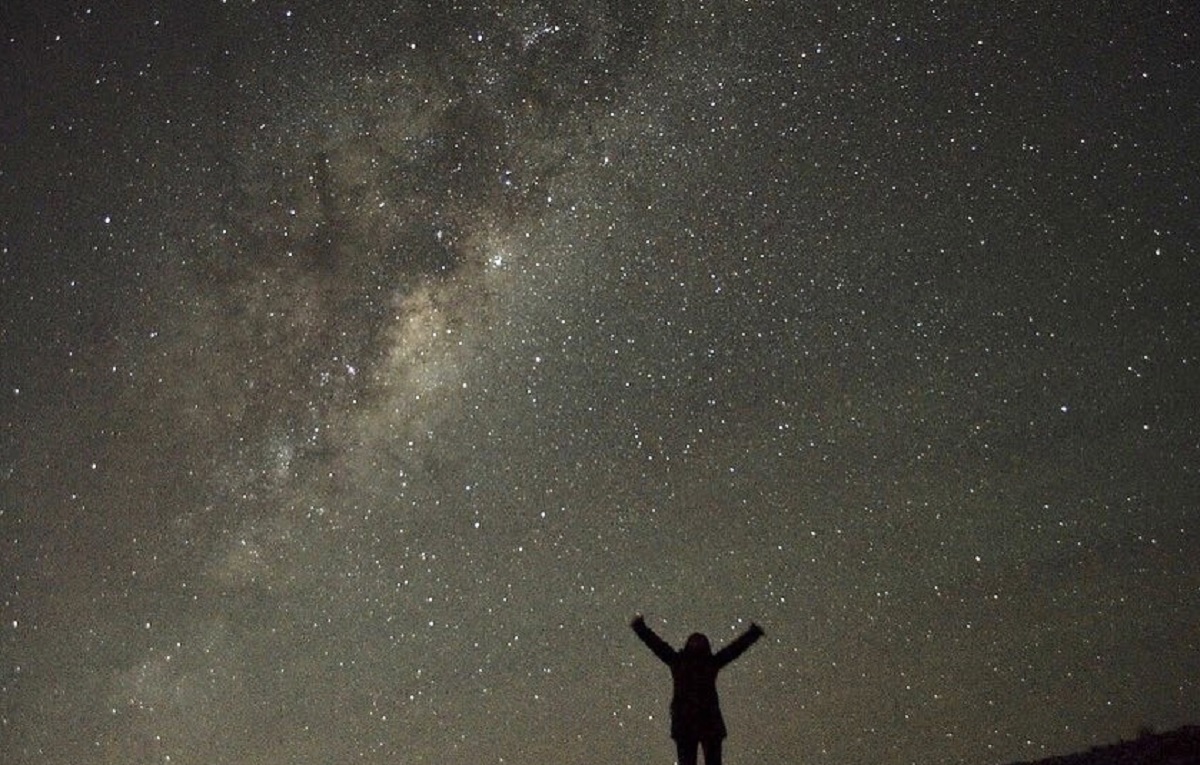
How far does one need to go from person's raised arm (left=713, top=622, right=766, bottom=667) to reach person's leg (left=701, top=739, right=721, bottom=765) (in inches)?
19.1

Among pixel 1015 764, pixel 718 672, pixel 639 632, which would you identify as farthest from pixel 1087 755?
pixel 639 632

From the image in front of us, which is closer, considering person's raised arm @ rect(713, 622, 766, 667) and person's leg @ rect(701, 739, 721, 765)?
person's leg @ rect(701, 739, 721, 765)

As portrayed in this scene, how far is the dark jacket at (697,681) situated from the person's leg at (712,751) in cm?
4

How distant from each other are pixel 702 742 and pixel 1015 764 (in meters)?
3.01

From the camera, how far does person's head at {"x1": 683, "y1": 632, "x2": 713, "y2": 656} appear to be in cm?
677

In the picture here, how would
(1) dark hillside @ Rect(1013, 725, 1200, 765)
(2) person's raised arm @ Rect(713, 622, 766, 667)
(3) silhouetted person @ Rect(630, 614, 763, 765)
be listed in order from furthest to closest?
(2) person's raised arm @ Rect(713, 622, 766, 667)
(3) silhouetted person @ Rect(630, 614, 763, 765)
(1) dark hillside @ Rect(1013, 725, 1200, 765)

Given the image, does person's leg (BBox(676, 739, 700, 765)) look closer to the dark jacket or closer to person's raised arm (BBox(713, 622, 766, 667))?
the dark jacket

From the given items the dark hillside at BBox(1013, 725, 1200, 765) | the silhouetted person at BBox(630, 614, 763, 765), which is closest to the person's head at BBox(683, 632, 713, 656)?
the silhouetted person at BBox(630, 614, 763, 765)

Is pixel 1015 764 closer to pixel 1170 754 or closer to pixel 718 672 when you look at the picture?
pixel 1170 754

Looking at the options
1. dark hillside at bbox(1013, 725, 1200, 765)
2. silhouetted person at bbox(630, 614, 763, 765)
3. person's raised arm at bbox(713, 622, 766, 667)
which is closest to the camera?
dark hillside at bbox(1013, 725, 1200, 765)

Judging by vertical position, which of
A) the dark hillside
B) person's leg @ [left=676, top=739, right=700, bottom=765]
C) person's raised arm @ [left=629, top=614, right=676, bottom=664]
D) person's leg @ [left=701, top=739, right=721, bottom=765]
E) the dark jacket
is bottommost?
the dark hillside

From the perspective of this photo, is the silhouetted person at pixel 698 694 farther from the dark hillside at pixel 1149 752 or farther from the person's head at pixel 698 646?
the dark hillside at pixel 1149 752

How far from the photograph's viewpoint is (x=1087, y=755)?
24.4 ft

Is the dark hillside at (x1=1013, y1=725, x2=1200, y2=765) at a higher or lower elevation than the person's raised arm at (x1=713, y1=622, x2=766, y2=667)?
lower
